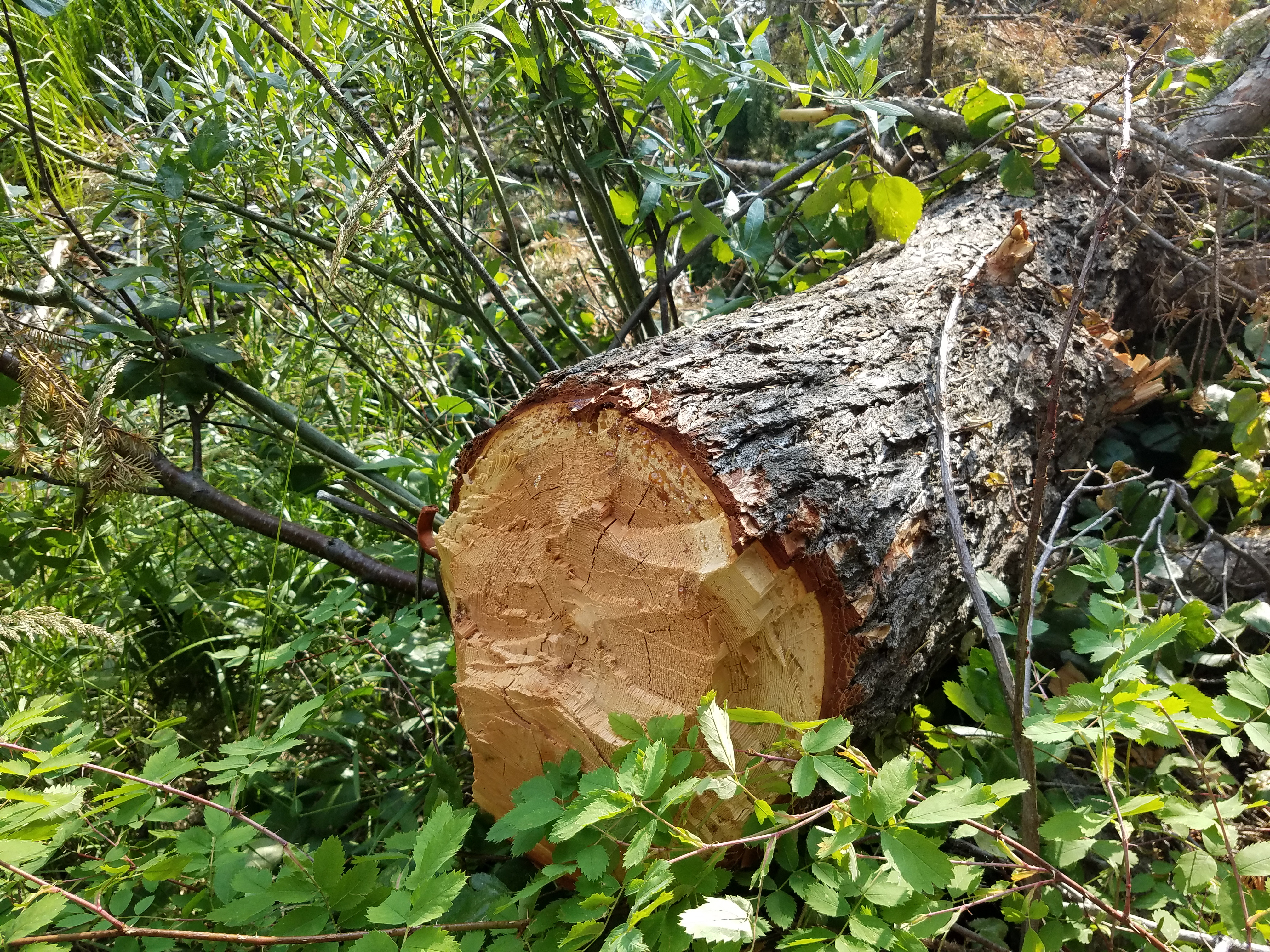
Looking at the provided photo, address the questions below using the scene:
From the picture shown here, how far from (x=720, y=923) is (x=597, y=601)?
511mm

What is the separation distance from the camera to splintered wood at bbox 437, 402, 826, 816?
1104mm

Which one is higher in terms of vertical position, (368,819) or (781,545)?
A: (781,545)

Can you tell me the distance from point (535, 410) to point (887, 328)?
690 mm

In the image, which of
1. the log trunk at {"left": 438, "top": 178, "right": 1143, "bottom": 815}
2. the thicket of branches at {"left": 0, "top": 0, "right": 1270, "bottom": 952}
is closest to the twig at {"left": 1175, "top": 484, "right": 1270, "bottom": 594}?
the thicket of branches at {"left": 0, "top": 0, "right": 1270, "bottom": 952}

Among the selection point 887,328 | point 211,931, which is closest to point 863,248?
point 887,328

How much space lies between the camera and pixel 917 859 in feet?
2.73

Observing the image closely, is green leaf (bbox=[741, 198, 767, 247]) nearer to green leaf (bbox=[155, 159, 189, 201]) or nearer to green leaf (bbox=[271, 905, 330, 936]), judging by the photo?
green leaf (bbox=[155, 159, 189, 201])

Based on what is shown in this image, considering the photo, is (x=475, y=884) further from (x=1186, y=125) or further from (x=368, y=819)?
(x=1186, y=125)

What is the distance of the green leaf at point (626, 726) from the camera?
1.01m

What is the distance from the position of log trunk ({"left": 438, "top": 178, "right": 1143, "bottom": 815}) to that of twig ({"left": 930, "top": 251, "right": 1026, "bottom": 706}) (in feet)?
0.12

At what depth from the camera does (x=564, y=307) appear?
9.11 ft

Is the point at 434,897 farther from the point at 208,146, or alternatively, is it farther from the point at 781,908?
the point at 208,146

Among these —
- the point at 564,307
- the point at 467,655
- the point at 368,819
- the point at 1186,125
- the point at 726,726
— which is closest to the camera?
the point at 726,726

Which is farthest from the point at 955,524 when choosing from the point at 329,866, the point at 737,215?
the point at 737,215
